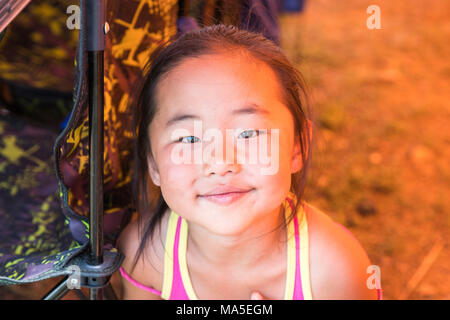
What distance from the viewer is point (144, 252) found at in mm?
1294

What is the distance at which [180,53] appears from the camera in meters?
1.09

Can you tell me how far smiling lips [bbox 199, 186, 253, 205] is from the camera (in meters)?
1.03

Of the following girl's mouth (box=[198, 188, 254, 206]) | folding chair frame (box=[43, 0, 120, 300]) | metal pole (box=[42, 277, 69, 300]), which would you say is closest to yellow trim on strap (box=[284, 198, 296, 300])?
girl's mouth (box=[198, 188, 254, 206])

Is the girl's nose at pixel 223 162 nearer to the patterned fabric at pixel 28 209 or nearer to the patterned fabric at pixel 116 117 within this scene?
the patterned fabric at pixel 116 117

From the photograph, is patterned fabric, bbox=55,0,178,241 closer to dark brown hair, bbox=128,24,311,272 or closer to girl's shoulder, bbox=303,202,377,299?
dark brown hair, bbox=128,24,311,272

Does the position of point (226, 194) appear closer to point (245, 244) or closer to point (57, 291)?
point (245, 244)

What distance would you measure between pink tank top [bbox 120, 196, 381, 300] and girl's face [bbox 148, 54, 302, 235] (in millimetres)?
194

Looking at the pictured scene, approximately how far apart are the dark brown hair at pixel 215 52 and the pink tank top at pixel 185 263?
0.05 metres

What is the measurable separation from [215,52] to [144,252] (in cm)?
51

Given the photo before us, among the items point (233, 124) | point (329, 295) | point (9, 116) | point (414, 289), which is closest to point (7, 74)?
point (9, 116)

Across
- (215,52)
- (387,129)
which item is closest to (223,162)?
(215,52)

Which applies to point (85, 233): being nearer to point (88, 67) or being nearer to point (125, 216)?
point (125, 216)

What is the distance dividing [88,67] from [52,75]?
0.73 m
